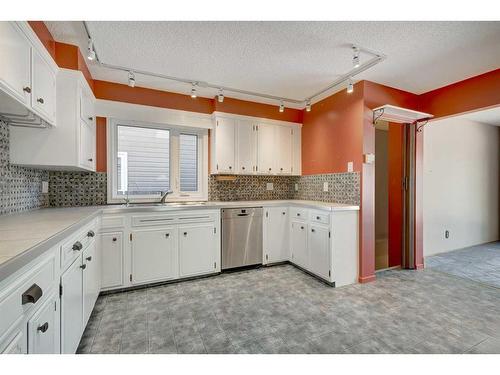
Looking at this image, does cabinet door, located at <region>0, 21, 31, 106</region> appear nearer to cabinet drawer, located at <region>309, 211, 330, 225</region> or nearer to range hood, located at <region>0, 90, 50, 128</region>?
range hood, located at <region>0, 90, 50, 128</region>

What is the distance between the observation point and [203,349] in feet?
5.42

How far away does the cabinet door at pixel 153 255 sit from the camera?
8.43ft

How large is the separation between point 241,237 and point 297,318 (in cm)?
134

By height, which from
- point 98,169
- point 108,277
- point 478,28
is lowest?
point 108,277

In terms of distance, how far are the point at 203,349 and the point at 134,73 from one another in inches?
114

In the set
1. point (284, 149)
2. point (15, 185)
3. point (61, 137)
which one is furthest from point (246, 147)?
point (15, 185)

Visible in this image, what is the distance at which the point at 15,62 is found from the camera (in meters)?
1.42

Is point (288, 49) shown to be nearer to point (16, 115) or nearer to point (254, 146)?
point (254, 146)

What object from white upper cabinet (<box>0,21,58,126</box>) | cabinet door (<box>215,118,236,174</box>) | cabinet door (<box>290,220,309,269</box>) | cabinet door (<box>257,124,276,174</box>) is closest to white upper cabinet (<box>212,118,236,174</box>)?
cabinet door (<box>215,118,236,174</box>)

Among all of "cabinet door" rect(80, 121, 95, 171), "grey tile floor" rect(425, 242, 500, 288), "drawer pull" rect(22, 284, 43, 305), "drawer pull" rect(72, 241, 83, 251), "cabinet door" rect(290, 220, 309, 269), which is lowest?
"grey tile floor" rect(425, 242, 500, 288)

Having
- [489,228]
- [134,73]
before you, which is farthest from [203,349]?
[489,228]

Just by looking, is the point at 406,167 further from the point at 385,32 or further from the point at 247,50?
the point at 247,50

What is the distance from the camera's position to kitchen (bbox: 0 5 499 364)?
60.0 inches

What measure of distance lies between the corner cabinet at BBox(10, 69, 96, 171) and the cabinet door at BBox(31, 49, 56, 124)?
0.29 feet
